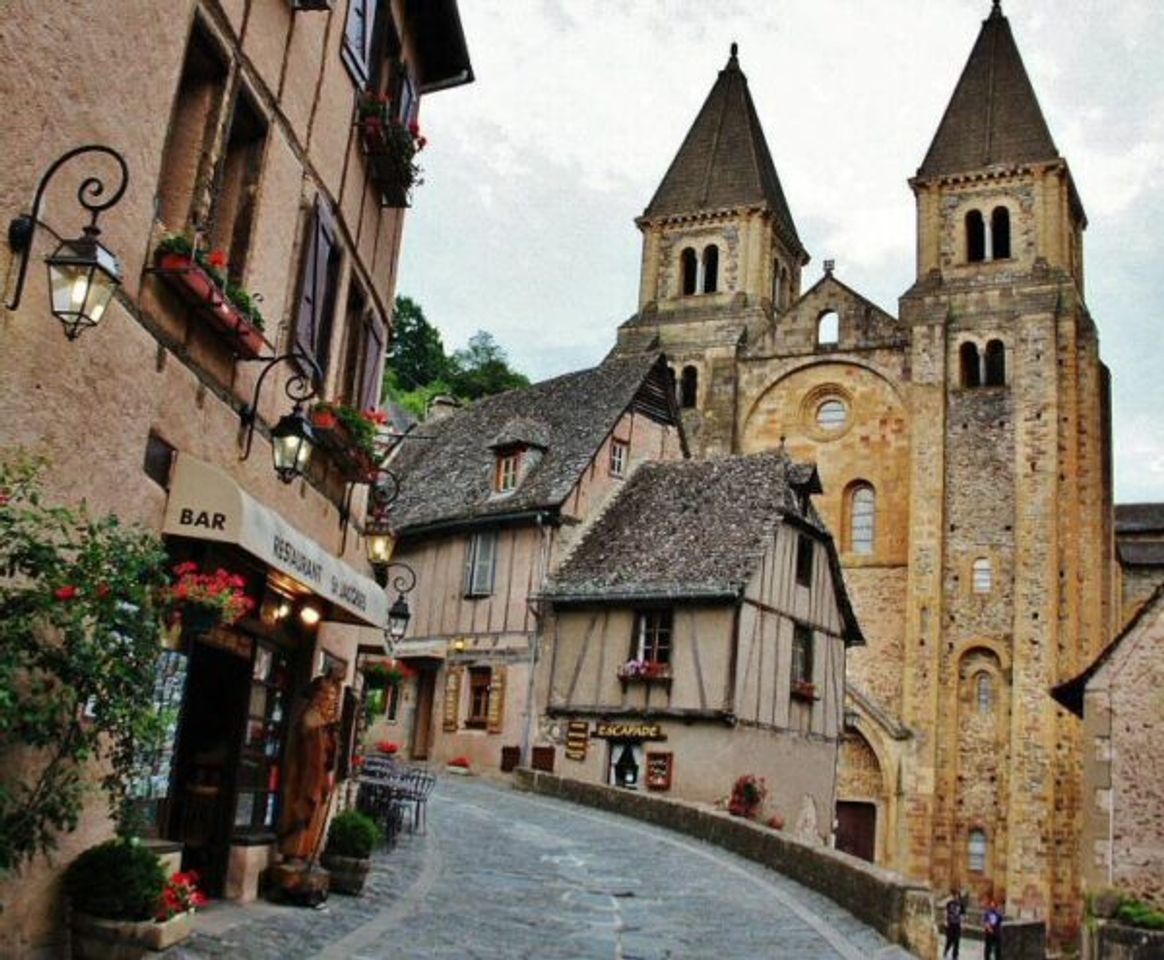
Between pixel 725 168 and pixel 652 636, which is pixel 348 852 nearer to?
pixel 652 636

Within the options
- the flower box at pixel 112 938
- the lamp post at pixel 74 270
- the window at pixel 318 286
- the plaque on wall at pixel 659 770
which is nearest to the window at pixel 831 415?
the plaque on wall at pixel 659 770

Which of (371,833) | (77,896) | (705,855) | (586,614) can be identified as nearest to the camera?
(77,896)

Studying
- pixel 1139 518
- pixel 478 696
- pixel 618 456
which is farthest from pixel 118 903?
pixel 1139 518

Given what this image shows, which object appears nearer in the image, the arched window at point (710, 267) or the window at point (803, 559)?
the window at point (803, 559)

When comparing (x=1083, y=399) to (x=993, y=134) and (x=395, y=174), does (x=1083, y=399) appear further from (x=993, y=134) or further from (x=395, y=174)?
(x=395, y=174)

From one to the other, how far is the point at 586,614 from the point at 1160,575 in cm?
3026

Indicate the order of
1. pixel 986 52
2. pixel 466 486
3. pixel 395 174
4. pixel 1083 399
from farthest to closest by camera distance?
pixel 986 52
pixel 1083 399
pixel 466 486
pixel 395 174

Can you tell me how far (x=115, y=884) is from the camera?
6.92 metres

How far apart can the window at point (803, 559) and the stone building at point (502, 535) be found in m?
4.52

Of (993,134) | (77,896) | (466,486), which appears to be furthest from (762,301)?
(77,896)

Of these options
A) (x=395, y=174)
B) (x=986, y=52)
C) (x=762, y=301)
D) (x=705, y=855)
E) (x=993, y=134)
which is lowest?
(x=705, y=855)

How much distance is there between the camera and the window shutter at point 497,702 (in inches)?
1089

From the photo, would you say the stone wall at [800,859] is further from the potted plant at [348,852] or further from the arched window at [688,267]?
the arched window at [688,267]

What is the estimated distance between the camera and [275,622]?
10.6 metres
